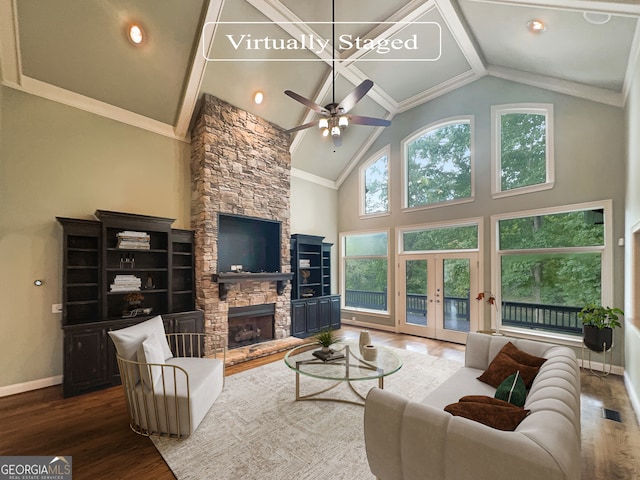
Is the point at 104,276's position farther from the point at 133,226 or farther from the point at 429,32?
the point at 429,32

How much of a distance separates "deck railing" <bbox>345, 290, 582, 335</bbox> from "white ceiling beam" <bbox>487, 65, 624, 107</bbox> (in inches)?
129

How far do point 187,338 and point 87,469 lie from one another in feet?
8.02

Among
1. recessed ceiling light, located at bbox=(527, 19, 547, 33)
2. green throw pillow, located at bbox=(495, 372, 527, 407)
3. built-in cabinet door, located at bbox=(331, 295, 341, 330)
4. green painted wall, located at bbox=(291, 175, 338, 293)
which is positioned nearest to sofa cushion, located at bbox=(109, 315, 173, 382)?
green throw pillow, located at bbox=(495, 372, 527, 407)

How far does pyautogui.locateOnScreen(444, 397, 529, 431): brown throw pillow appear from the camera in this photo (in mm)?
1588

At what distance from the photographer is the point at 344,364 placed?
3.41 meters

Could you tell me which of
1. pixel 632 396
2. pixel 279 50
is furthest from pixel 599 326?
pixel 279 50

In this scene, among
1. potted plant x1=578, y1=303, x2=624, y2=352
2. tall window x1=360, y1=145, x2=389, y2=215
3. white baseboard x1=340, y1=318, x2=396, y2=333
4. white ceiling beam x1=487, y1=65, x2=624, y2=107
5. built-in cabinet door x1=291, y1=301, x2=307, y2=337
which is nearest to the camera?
potted plant x1=578, y1=303, x2=624, y2=352

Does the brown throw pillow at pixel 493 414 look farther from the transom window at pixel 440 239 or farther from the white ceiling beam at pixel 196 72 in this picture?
the white ceiling beam at pixel 196 72

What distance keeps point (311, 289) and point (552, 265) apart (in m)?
4.84

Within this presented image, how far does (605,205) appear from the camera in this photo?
446cm

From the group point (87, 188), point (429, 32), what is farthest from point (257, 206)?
point (429, 32)

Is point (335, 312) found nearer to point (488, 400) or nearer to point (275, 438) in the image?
point (275, 438)

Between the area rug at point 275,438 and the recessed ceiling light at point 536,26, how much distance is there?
4.93 metres

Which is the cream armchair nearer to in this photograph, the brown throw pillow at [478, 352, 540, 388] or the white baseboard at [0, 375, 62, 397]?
the white baseboard at [0, 375, 62, 397]
